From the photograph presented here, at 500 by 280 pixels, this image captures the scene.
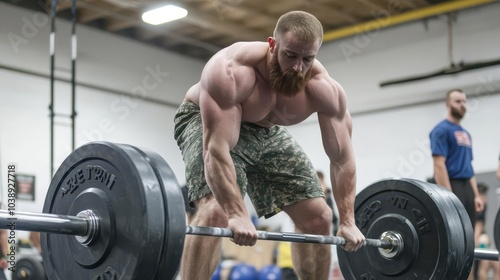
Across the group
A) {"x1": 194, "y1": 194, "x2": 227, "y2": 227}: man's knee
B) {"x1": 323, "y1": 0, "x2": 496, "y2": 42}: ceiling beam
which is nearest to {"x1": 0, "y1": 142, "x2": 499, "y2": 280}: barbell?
{"x1": 194, "y1": 194, "x2": 227, "y2": 227}: man's knee

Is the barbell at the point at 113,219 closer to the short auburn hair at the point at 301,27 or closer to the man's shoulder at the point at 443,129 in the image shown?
the short auburn hair at the point at 301,27

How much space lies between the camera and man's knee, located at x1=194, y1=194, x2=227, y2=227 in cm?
226

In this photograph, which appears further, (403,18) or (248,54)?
(403,18)

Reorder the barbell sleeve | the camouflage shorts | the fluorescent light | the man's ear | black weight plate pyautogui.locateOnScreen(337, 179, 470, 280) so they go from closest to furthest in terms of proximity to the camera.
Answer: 1. the barbell sleeve
2. the man's ear
3. the camouflage shorts
4. black weight plate pyautogui.locateOnScreen(337, 179, 470, 280)
5. the fluorescent light

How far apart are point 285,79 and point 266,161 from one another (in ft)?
1.39

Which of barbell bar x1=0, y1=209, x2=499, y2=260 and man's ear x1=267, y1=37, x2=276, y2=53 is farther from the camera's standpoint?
man's ear x1=267, y1=37, x2=276, y2=53

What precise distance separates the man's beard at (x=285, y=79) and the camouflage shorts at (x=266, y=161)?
287mm

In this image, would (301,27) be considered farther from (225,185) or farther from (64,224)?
(64,224)

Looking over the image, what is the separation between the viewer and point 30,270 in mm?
4141

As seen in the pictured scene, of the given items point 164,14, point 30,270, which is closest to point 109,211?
point 30,270

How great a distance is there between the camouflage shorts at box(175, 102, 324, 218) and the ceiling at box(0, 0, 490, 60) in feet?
17.6

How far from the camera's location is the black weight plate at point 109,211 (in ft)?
5.60

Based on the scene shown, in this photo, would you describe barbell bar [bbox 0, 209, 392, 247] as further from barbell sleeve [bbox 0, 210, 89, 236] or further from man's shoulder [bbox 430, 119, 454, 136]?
man's shoulder [bbox 430, 119, 454, 136]

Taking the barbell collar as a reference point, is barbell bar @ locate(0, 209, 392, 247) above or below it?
above
